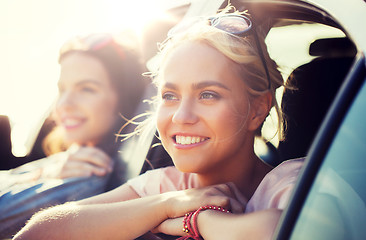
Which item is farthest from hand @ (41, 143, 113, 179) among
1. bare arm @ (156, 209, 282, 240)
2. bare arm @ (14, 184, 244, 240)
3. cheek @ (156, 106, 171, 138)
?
bare arm @ (156, 209, 282, 240)

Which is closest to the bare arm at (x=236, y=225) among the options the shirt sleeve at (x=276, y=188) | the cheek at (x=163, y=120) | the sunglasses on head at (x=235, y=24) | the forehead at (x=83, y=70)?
the shirt sleeve at (x=276, y=188)

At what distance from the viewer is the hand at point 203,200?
1.37 m

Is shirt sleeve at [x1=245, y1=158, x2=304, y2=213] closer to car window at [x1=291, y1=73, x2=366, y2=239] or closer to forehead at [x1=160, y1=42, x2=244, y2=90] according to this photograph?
car window at [x1=291, y1=73, x2=366, y2=239]

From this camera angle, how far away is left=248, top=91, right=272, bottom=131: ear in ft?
5.34

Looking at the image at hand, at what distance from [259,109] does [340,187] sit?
655 millimetres

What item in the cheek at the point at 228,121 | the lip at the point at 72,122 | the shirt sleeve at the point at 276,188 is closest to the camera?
the shirt sleeve at the point at 276,188

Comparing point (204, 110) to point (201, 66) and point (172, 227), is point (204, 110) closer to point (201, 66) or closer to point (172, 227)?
point (201, 66)

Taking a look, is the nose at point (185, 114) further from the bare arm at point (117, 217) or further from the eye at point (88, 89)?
the eye at point (88, 89)

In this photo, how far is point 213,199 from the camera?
53.9 inches

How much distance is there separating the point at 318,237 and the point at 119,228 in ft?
2.48

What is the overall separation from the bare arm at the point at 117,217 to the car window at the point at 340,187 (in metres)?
0.43

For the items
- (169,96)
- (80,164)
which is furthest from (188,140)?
(80,164)

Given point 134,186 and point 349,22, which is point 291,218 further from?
point 134,186

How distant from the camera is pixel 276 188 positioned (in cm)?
132
